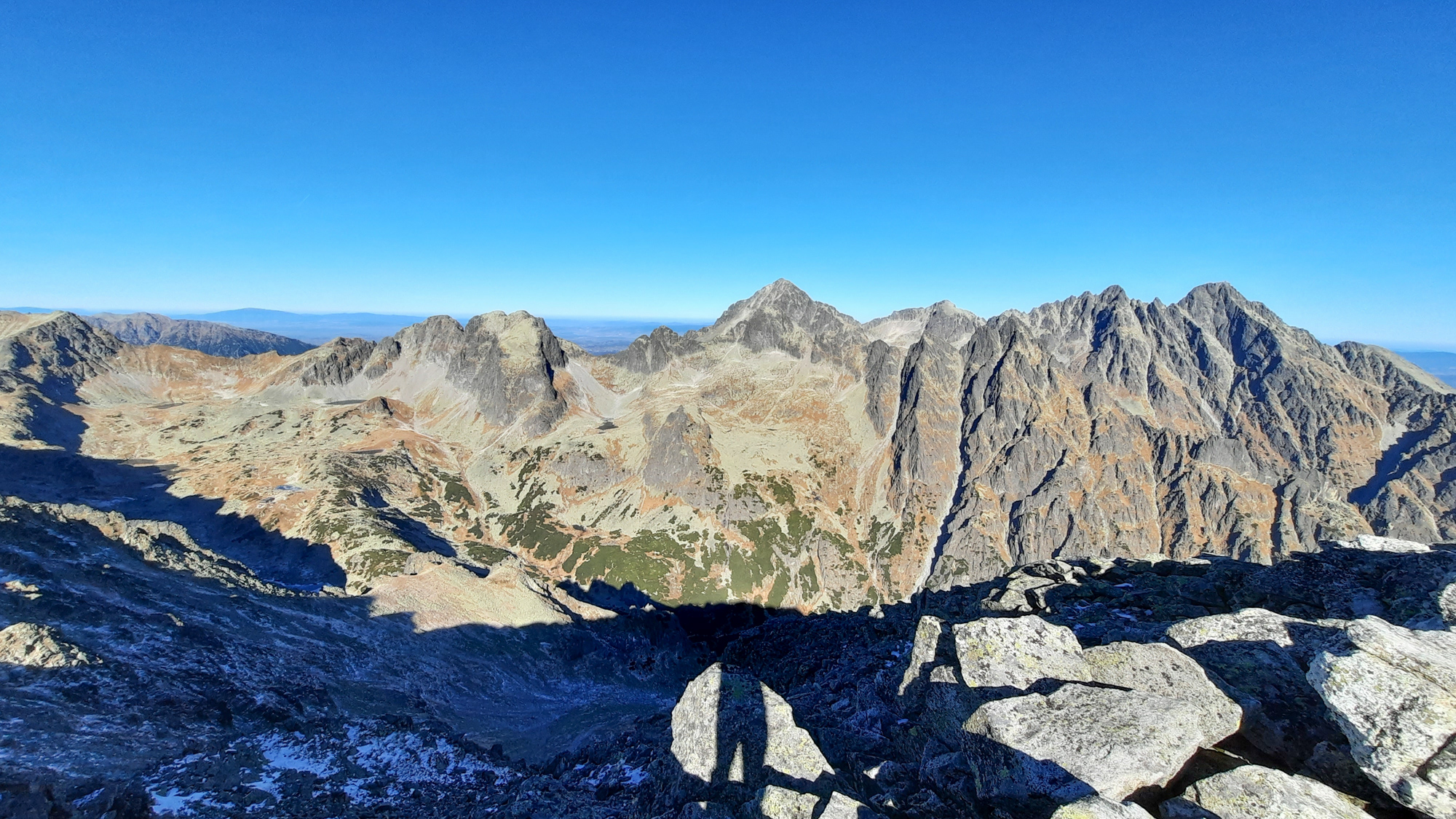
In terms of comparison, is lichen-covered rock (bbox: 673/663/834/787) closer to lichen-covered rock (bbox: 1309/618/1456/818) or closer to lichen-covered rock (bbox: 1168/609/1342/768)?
lichen-covered rock (bbox: 1168/609/1342/768)

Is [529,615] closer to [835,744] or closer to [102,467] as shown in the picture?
[835,744]

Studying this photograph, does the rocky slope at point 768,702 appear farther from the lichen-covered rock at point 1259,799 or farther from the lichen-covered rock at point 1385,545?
the lichen-covered rock at point 1385,545

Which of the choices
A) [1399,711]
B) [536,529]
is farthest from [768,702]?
[536,529]

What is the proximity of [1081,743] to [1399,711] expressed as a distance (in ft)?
22.9

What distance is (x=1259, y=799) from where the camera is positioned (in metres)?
12.2

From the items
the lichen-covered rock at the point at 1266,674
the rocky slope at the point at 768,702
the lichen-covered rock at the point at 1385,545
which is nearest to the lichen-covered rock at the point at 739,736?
the rocky slope at the point at 768,702

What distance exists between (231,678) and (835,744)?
51.3 meters

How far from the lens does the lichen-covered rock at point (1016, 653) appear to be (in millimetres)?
20344

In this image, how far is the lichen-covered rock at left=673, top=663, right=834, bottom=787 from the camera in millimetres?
23094

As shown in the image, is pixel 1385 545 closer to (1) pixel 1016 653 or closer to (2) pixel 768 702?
(1) pixel 1016 653

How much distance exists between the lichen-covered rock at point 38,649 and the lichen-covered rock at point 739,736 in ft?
143

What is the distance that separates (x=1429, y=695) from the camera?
1296 centimetres

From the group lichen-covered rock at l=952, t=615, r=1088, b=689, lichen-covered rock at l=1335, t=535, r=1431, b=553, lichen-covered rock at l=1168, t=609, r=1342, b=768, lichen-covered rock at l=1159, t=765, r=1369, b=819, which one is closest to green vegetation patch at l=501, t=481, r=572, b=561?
lichen-covered rock at l=952, t=615, r=1088, b=689

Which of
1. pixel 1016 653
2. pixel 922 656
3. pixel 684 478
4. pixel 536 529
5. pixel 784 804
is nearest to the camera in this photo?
pixel 784 804
